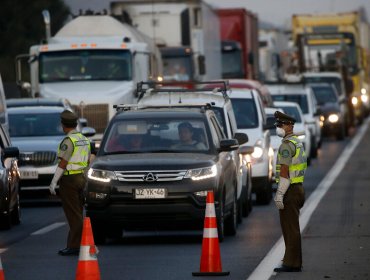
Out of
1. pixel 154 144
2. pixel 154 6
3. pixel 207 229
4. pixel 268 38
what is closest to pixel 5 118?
pixel 154 144

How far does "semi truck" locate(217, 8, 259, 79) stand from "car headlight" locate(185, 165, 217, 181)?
36.0 metres

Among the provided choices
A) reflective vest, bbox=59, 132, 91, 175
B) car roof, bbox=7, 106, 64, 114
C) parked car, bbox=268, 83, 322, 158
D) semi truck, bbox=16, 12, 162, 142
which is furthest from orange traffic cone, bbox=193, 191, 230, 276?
parked car, bbox=268, 83, 322, 158

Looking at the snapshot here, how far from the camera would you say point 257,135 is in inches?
1039

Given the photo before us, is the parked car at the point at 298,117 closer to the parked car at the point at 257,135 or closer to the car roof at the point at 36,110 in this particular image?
the car roof at the point at 36,110

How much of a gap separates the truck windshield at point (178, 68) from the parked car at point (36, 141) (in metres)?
13.2

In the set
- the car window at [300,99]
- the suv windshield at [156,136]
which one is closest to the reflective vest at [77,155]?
the suv windshield at [156,136]

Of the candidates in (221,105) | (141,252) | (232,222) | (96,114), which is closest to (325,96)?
(96,114)

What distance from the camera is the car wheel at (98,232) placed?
18391 mm

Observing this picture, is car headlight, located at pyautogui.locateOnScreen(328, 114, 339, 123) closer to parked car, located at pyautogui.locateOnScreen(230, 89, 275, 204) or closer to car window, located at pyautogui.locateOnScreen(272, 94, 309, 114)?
car window, located at pyautogui.locateOnScreen(272, 94, 309, 114)

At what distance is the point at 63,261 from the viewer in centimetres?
1656

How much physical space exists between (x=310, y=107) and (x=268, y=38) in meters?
38.4

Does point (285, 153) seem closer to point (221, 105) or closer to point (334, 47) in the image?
point (221, 105)

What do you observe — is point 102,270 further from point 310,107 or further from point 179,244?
point 310,107

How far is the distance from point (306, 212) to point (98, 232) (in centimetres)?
554
